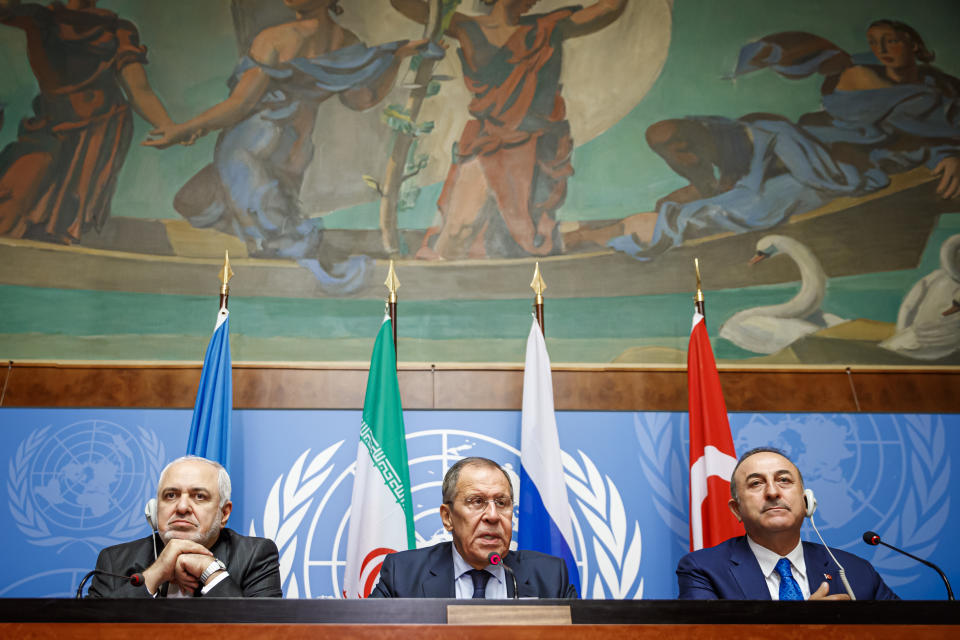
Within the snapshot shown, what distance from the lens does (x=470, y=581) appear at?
2855 millimetres

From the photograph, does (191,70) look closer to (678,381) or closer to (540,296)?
(540,296)

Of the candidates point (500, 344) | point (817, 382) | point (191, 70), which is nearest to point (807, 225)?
point (817, 382)

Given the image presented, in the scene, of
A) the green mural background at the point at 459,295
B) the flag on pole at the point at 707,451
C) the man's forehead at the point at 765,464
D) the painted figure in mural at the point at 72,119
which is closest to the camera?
the man's forehead at the point at 765,464

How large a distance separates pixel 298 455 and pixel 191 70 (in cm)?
271

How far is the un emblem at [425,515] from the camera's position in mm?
4379

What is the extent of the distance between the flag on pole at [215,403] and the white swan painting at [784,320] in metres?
2.92

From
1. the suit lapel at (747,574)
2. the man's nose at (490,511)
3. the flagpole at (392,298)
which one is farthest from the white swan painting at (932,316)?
the man's nose at (490,511)

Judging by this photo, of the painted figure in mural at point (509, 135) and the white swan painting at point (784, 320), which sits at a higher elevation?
the painted figure in mural at point (509, 135)

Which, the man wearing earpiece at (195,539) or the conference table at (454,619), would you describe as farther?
the man wearing earpiece at (195,539)

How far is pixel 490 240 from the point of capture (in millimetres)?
5121

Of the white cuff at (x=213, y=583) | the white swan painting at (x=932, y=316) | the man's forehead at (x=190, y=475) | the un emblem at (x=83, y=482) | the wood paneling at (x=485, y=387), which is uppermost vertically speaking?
the white swan painting at (x=932, y=316)

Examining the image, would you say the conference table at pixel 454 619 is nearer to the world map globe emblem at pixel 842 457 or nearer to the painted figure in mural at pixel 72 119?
the world map globe emblem at pixel 842 457

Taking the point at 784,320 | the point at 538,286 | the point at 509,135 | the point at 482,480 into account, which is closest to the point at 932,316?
the point at 784,320

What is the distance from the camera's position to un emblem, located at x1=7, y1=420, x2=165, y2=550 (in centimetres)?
437
